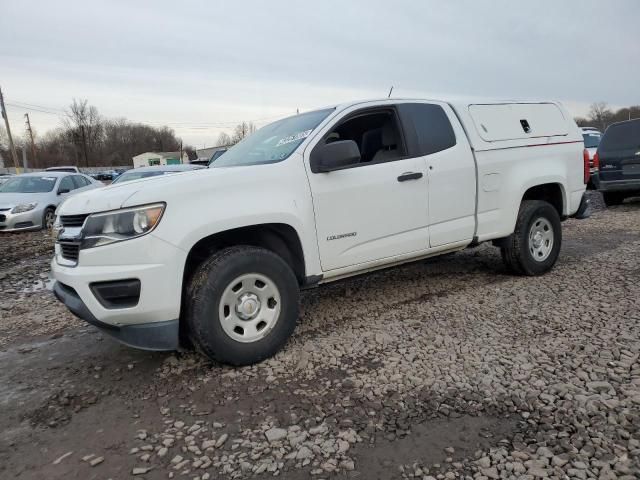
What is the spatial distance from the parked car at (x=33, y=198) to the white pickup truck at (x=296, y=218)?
852cm

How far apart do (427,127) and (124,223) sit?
9.33ft

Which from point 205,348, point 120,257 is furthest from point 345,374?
→ point 120,257

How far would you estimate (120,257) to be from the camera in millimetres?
3008

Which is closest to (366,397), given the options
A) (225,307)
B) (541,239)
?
(225,307)

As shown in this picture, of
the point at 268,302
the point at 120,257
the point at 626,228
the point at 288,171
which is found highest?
the point at 288,171

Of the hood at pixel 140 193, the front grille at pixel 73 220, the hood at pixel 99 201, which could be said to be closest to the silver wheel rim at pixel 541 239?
the hood at pixel 140 193

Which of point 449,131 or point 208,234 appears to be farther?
point 449,131

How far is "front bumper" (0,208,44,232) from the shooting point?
10695 millimetres

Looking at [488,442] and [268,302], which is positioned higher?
[268,302]

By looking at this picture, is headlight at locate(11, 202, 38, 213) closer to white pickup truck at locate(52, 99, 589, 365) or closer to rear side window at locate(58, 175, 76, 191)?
rear side window at locate(58, 175, 76, 191)

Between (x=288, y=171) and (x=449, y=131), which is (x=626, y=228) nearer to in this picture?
(x=449, y=131)

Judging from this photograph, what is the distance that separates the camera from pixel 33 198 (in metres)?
11.3

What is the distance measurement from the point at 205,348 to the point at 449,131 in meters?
3.04

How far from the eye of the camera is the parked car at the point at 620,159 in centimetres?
938
